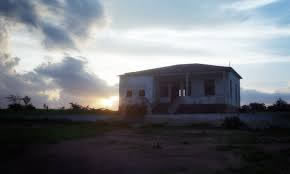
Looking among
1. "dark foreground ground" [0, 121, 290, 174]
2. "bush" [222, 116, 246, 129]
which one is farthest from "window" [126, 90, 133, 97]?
"dark foreground ground" [0, 121, 290, 174]

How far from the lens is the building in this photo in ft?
76.3

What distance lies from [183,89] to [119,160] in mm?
20258

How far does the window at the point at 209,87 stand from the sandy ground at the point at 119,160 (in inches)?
655

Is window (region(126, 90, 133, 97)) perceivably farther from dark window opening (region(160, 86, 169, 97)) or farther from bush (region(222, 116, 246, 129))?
bush (region(222, 116, 246, 129))

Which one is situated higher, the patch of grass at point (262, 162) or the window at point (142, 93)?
the window at point (142, 93)

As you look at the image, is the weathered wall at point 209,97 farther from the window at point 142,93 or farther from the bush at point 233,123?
the bush at point 233,123

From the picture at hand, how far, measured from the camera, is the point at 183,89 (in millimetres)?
26594

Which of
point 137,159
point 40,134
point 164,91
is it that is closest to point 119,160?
point 137,159

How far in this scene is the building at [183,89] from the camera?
76.3 ft

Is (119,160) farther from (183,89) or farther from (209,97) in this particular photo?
(183,89)

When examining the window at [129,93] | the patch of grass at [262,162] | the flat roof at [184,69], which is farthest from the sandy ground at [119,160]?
the window at [129,93]

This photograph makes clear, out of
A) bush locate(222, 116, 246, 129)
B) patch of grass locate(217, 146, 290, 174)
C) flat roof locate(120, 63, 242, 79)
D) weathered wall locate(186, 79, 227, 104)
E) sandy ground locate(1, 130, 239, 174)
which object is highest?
flat roof locate(120, 63, 242, 79)

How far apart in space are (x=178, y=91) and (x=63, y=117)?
35.4ft

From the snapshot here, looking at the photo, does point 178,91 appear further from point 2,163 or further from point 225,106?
point 2,163
